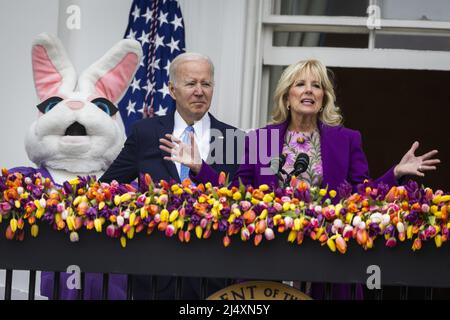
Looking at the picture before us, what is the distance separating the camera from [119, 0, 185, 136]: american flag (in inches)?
251

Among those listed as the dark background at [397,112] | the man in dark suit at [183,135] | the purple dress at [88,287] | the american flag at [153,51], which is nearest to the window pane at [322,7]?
the american flag at [153,51]

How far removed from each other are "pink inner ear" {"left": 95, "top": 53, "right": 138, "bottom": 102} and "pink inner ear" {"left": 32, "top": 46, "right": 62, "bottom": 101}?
0.21 meters

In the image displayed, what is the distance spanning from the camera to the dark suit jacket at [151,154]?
484cm

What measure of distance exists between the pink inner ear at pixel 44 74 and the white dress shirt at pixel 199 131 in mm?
1007

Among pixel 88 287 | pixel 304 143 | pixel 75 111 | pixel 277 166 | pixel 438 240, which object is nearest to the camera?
pixel 438 240

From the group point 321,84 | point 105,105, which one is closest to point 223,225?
point 321,84

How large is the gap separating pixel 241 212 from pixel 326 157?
2.16ft

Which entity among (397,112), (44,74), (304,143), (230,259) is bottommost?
(230,259)

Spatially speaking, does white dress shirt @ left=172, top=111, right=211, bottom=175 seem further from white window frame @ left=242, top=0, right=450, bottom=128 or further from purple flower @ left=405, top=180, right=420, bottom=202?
white window frame @ left=242, top=0, right=450, bottom=128

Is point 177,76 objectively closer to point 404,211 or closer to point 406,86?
point 404,211

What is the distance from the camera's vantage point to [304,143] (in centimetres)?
457

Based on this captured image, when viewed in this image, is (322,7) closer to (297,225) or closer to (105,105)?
(105,105)

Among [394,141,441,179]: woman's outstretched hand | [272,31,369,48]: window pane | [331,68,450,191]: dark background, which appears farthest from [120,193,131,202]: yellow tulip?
[331,68,450,191]: dark background

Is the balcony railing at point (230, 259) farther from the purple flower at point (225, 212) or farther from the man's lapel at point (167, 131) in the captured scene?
the man's lapel at point (167, 131)
